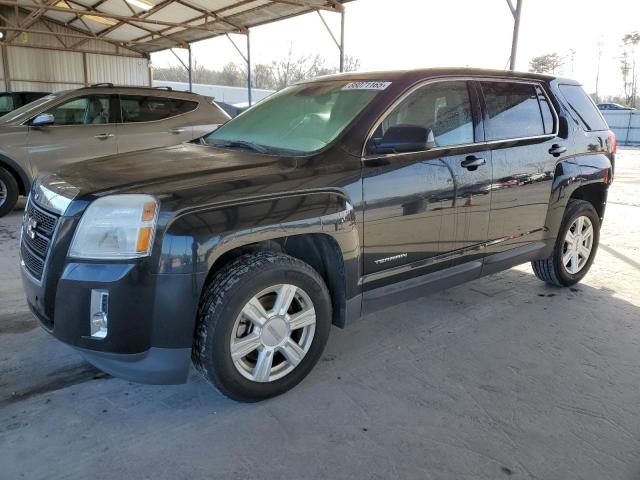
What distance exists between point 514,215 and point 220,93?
3967 cm

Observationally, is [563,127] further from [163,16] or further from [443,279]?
[163,16]

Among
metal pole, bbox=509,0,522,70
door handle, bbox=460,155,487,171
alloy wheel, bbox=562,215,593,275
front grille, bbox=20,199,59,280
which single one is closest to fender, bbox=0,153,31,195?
front grille, bbox=20,199,59,280

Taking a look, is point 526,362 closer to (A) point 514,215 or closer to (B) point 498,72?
(A) point 514,215

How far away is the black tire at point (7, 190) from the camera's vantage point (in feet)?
23.2

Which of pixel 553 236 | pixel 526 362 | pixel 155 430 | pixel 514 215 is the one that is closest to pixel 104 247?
pixel 155 430

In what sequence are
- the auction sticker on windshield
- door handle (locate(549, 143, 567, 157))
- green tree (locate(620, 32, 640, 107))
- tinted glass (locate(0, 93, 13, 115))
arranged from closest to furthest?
the auction sticker on windshield → door handle (locate(549, 143, 567, 157)) → tinted glass (locate(0, 93, 13, 115)) → green tree (locate(620, 32, 640, 107))

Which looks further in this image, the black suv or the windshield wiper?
the windshield wiper

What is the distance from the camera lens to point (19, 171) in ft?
23.4

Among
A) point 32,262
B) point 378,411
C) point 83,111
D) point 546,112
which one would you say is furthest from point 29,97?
point 378,411

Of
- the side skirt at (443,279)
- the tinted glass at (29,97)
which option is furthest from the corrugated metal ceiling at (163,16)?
the side skirt at (443,279)

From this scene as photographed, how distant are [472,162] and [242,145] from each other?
4.98ft

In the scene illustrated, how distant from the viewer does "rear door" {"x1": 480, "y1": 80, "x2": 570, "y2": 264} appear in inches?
145

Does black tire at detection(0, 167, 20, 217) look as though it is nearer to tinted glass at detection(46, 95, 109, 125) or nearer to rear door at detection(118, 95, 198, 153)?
tinted glass at detection(46, 95, 109, 125)

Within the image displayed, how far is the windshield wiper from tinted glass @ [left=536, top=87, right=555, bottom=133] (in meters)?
2.27
